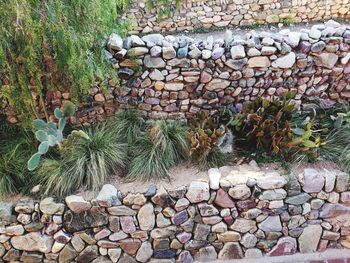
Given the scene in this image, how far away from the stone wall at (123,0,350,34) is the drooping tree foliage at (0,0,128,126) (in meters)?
→ 3.96

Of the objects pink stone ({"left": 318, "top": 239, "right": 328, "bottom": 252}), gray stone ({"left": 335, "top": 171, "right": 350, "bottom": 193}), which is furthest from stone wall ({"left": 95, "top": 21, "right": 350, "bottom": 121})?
pink stone ({"left": 318, "top": 239, "right": 328, "bottom": 252})

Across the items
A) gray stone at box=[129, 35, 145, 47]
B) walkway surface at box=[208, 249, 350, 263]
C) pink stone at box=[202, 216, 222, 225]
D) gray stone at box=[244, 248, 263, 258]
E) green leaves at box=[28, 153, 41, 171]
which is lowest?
walkway surface at box=[208, 249, 350, 263]

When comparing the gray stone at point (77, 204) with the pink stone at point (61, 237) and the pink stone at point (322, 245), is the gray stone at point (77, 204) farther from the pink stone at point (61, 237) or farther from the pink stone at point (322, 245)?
the pink stone at point (322, 245)

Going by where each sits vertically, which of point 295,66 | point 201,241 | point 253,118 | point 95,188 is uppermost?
point 295,66

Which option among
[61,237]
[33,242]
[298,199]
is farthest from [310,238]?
[33,242]

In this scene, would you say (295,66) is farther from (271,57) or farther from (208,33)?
(208,33)

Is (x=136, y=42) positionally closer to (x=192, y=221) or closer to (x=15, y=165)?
(x=15, y=165)

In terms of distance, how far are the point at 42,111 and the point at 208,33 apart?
15.4 feet

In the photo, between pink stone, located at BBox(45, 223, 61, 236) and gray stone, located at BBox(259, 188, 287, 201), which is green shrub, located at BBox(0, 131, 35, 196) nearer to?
pink stone, located at BBox(45, 223, 61, 236)

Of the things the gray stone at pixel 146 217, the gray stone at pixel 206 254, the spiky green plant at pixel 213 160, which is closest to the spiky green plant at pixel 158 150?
the spiky green plant at pixel 213 160

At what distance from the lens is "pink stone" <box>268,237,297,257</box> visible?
4906mm

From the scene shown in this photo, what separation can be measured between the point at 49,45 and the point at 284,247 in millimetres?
3357

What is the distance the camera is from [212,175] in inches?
184

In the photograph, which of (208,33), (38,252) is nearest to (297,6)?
(208,33)
